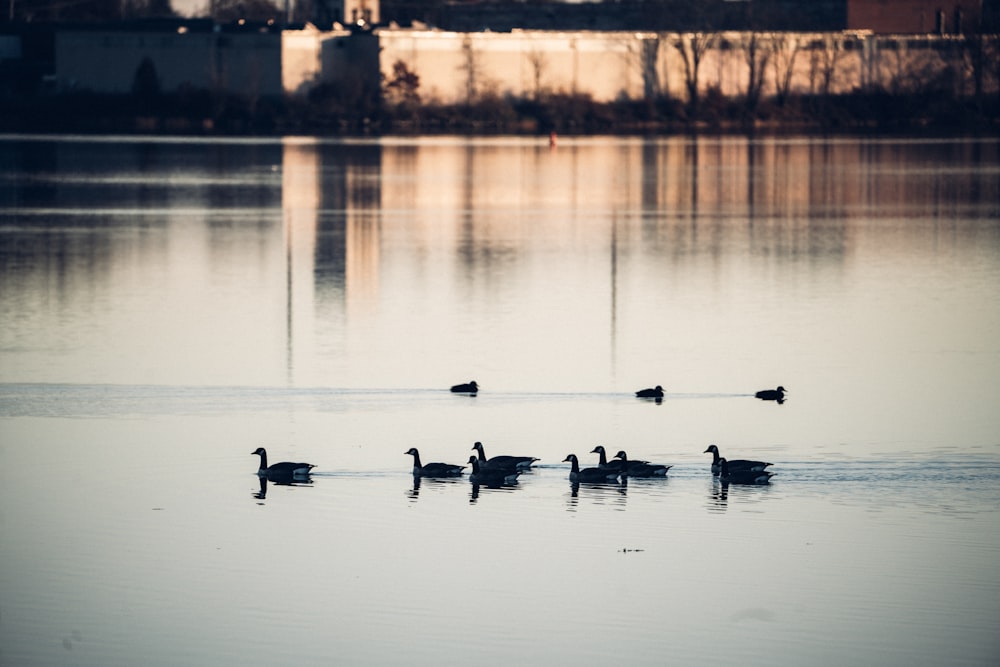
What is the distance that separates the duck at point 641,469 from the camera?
1359 centimetres

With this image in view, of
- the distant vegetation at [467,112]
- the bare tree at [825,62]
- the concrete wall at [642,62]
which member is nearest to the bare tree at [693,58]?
the concrete wall at [642,62]

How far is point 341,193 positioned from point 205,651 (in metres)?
35.7

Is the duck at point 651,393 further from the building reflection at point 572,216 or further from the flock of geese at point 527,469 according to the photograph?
the flock of geese at point 527,469

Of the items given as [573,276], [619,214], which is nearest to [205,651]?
[573,276]

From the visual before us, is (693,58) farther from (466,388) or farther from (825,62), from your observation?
(466,388)

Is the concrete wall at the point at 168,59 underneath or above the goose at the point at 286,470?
above

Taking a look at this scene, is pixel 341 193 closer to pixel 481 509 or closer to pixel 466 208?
pixel 466 208

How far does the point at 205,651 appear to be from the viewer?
9938 mm

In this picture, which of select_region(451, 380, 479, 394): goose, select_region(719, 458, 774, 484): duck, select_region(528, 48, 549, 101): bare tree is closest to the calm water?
select_region(719, 458, 774, 484): duck

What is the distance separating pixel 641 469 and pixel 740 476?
2.39 feet

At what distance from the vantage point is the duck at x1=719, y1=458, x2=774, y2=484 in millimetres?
13422

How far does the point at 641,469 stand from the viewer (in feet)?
44.8

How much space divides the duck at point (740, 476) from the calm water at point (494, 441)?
0.10m

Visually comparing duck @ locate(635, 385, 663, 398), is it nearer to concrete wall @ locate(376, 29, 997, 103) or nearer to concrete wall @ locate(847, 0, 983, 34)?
concrete wall @ locate(376, 29, 997, 103)
